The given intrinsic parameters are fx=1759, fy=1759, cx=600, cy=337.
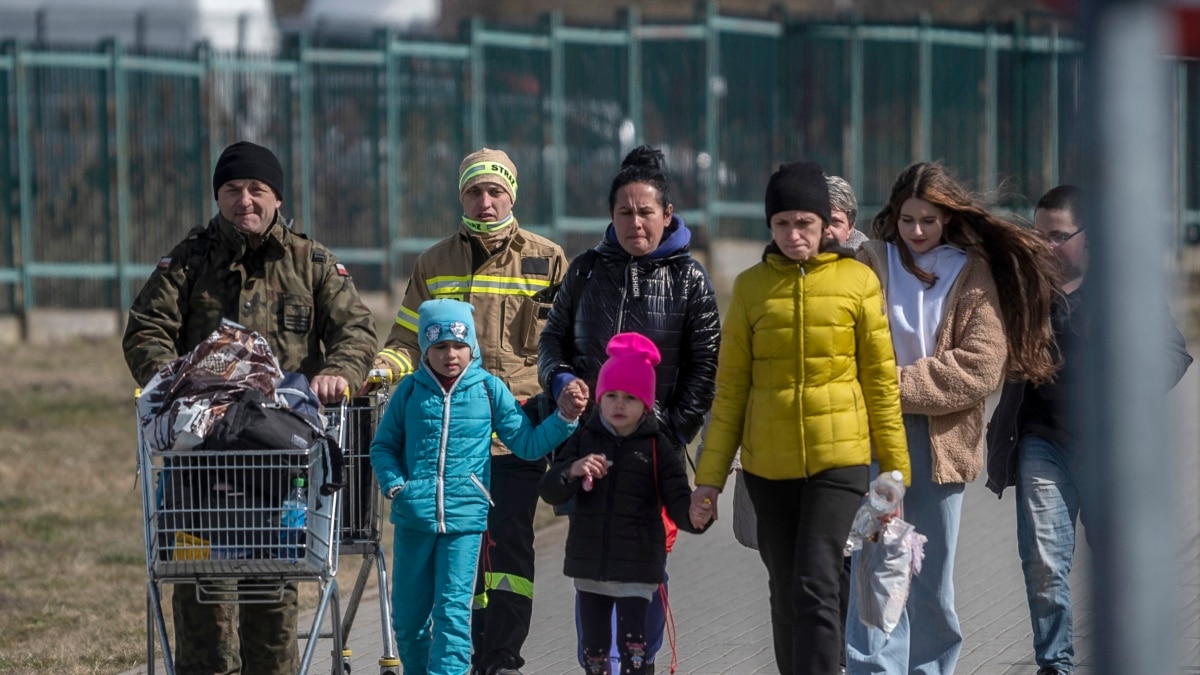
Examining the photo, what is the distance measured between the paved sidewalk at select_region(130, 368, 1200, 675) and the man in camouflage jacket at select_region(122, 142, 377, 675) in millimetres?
605

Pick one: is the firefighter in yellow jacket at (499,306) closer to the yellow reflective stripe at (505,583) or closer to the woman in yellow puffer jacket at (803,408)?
the yellow reflective stripe at (505,583)

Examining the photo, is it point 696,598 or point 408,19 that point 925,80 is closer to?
point 408,19

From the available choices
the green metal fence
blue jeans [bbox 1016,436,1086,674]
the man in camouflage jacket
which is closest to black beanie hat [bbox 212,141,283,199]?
the man in camouflage jacket

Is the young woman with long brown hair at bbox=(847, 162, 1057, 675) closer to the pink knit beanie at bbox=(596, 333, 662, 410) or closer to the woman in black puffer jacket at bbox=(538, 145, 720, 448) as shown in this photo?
the woman in black puffer jacket at bbox=(538, 145, 720, 448)

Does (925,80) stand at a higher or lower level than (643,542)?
higher

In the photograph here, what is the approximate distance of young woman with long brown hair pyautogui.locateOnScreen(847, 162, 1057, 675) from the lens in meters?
5.66

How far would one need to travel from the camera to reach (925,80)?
21.3 meters

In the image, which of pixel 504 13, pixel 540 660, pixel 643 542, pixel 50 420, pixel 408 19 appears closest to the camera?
pixel 643 542

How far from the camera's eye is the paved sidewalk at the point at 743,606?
679cm

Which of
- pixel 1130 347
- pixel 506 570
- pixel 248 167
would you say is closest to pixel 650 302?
pixel 506 570

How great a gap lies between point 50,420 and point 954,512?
31.5ft

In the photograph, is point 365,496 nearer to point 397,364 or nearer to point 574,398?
point 397,364

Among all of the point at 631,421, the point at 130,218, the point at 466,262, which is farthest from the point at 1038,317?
the point at 130,218

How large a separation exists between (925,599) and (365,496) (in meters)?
1.90
